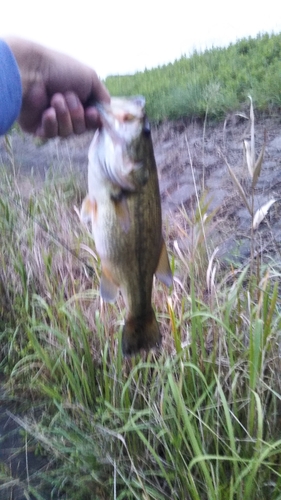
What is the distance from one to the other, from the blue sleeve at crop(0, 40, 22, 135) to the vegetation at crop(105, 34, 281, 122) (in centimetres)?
285

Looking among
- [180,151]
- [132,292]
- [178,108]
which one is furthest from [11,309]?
[178,108]

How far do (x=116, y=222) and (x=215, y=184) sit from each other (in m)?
2.87

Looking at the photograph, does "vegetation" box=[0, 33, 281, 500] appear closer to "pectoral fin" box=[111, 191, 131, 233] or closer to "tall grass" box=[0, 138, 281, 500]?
"tall grass" box=[0, 138, 281, 500]

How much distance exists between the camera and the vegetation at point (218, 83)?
15.0ft

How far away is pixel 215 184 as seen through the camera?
13.1 ft

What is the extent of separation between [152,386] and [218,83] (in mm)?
3780

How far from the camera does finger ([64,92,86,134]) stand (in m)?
1.40

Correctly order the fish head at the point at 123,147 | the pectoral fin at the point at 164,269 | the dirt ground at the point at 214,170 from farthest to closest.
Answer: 1. the dirt ground at the point at 214,170
2. the pectoral fin at the point at 164,269
3. the fish head at the point at 123,147

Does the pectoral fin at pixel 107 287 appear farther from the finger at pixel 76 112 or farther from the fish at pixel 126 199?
the finger at pixel 76 112

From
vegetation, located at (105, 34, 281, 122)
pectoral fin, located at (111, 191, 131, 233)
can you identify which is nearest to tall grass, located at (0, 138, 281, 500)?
pectoral fin, located at (111, 191, 131, 233)

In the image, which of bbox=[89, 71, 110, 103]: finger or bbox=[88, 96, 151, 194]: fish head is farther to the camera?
bbox=[89, 71, 110, 103]: finger

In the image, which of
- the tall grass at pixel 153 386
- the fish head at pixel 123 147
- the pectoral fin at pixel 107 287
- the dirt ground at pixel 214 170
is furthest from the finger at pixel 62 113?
the dirt ground at pixel 214 170

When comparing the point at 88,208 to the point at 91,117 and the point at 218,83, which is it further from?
the point at 218,83

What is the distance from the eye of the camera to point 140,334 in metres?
1.51
